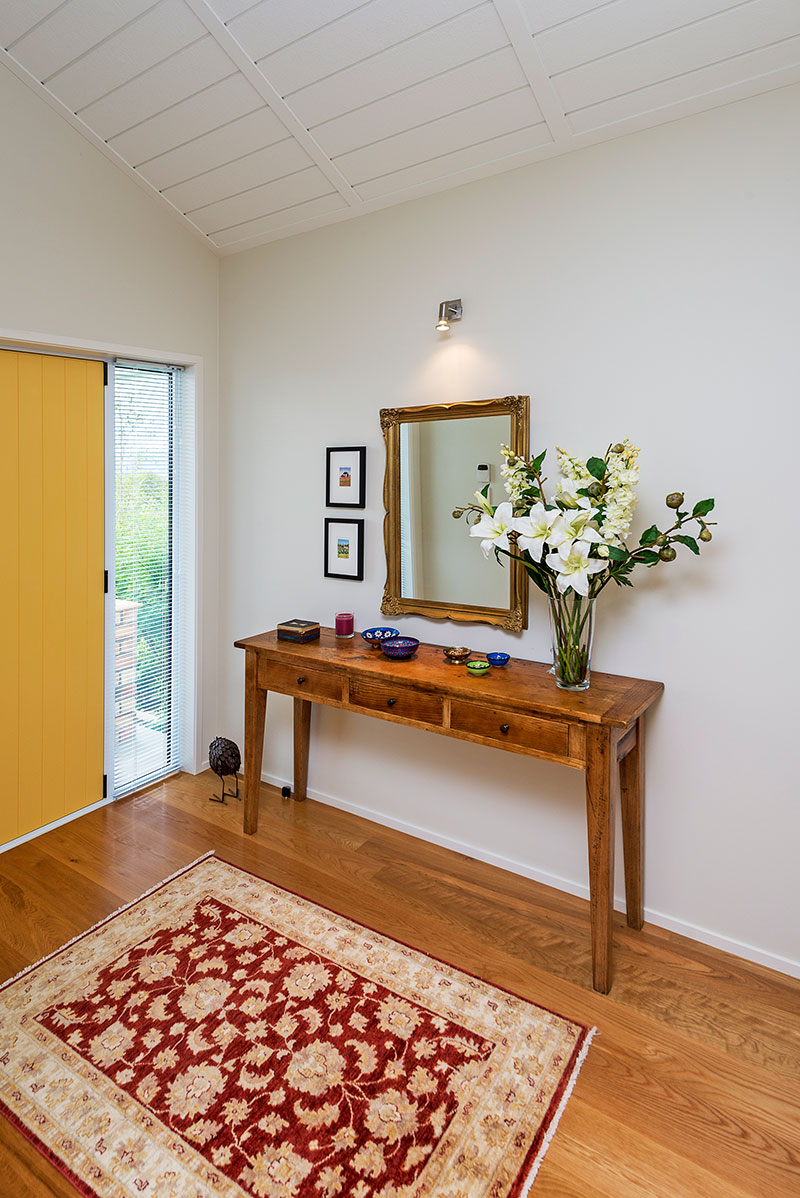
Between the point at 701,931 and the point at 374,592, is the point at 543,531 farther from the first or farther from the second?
the point at 701,931

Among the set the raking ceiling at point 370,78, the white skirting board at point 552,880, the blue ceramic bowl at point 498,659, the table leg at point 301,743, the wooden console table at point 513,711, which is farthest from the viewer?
the table leg at point 301,743

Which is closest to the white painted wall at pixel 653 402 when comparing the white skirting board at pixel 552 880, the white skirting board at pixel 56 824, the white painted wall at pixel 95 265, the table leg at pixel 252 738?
the white skirting board at pixel 552 880

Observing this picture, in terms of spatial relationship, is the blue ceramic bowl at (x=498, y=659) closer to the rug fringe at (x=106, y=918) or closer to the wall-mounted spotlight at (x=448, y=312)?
the wall-mounted spotlight at (x=448, y=312)

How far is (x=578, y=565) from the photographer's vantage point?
6.52 ft

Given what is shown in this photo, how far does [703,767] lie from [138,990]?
1948 millimetres

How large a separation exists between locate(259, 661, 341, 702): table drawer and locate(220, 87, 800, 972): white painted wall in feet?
1.12

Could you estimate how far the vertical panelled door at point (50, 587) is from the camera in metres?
2.66

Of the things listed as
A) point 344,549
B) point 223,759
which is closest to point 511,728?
point 344,549

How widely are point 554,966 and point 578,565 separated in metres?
1.31

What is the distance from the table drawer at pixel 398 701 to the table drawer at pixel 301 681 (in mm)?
95

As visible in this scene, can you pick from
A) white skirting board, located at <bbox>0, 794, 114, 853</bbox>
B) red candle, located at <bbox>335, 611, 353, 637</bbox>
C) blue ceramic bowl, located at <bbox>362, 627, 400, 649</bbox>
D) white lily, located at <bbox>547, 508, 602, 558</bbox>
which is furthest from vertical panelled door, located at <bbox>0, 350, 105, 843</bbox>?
white lily, located at <bbox>547, 508, 602, 558</bbox>

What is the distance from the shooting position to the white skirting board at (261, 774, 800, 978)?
210 cm

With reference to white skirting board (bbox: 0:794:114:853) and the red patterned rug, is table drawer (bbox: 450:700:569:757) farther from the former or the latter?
white skirting board (bbox: 0:794:114:853)

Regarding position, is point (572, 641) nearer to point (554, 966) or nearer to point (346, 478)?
point (554, 966)
